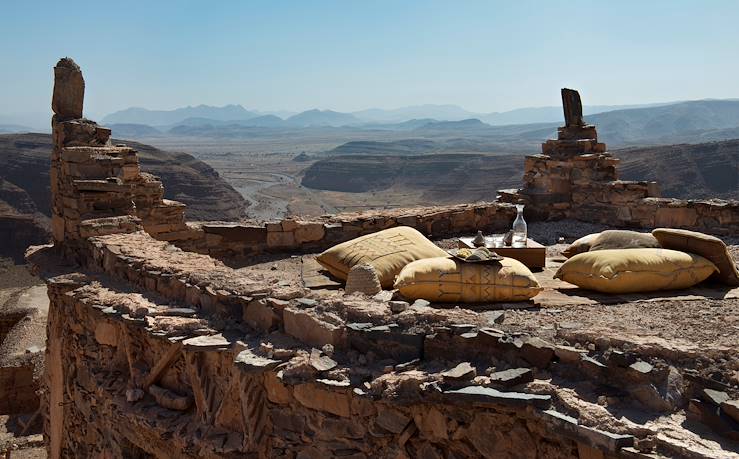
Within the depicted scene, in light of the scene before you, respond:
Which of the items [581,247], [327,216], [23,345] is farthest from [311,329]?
[23,345]

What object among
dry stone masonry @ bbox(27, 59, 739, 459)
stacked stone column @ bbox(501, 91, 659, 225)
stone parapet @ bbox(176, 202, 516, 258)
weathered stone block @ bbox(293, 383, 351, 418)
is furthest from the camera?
stacked stone column @ bbox(501, 91, 659, 225)

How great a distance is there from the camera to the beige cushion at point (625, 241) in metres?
6.64

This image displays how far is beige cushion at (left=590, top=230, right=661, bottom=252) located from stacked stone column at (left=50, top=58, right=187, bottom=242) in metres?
4.85

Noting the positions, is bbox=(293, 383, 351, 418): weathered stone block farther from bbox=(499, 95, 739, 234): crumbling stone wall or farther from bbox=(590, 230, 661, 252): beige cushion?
bbox=(499, 95, 739, 234): crumbling stone wall

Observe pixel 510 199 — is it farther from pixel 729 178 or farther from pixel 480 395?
pixel 729 178

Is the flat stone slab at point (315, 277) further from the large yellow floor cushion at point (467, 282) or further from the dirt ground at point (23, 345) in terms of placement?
the dirt ground at point (23, 345)

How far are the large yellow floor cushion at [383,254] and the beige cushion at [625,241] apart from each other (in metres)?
1.69

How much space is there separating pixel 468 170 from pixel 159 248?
69462 millimetres

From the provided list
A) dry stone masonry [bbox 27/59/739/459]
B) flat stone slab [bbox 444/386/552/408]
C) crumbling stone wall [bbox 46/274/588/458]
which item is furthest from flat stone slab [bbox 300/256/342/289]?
flat stone slab [bbox 444/386/552/408]

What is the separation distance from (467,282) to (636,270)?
1472 millimetres

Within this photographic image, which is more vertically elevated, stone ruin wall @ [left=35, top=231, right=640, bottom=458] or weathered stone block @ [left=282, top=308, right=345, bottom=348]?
weathered stone block @ [left=282, top=308, right=345, bottom=348]

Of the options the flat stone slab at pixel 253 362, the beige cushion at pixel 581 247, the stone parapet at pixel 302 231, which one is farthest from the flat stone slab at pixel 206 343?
the beige cushion at pixel 581 247

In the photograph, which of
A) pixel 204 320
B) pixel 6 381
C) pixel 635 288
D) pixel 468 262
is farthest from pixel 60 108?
pixel 6 381

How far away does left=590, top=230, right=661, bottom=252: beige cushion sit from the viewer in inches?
262
